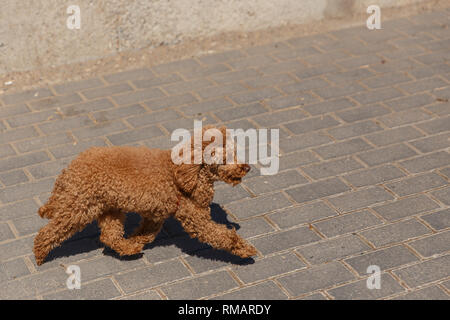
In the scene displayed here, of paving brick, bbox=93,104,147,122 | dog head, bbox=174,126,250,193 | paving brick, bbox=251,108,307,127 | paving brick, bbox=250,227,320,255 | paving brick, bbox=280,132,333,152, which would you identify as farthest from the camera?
paving brick, bbox=93,104,147,122

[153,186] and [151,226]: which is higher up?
[153,186]

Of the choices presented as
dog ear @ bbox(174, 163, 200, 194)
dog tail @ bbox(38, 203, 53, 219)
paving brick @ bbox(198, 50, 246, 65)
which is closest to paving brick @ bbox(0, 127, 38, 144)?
dog tail @ bbox(38, 203, 53, 219)

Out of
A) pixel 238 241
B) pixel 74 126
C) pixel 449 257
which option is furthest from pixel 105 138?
pixel 449 257

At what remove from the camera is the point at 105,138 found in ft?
23.2

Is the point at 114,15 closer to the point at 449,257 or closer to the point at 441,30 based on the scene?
the point at 441,30

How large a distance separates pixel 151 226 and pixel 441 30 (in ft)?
19.0

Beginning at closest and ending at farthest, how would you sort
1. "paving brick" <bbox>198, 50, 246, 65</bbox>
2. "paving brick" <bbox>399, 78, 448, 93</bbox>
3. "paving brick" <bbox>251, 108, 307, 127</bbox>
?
"paving brick" <bbox>251, 108, 307, 127</bbox> < "paving brick" <bbox>399, 78, 448, 93</bbox> < "paving brick" <bbox>198, 50, 246, 65</bbox>

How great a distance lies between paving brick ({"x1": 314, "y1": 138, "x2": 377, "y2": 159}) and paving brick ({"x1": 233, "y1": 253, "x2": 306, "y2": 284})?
1636 mm

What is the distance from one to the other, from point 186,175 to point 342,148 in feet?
7.81

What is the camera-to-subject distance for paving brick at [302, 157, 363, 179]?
6.48 m

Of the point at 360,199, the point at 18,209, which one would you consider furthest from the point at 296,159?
the point at 18,209

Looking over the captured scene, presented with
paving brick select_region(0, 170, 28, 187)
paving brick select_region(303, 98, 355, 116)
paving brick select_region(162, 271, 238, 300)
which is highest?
paving brick select_region(0, 170, 28, 187)

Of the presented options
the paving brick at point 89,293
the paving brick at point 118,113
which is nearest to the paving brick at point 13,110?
the paving brick at point 118,113

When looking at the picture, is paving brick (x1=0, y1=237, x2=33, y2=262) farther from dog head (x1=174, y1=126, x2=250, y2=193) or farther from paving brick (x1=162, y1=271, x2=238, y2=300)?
dog head (x1=174, y1=126, x2=250, y2=193)
